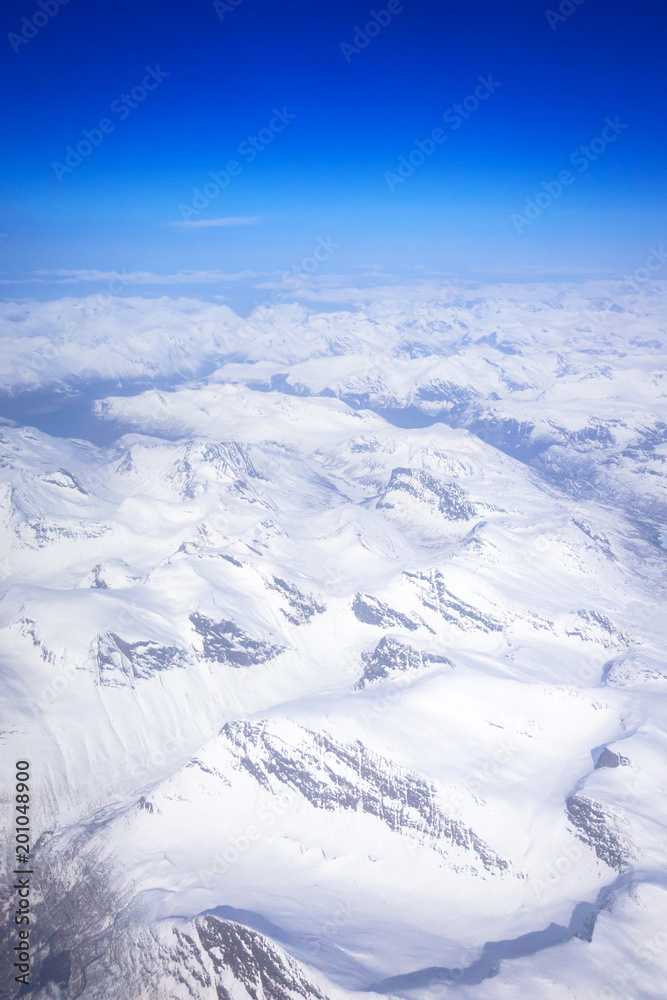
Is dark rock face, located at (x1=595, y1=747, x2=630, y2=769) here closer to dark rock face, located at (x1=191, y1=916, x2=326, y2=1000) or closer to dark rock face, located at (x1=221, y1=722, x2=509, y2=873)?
dark rock face, located at (x1=221, y1=722, x2=509, y2=873)

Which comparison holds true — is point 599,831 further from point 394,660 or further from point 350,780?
point 394,660

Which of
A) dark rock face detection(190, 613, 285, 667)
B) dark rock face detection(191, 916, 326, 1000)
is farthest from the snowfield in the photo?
dark rock face detection(190, 613, 285, 667)

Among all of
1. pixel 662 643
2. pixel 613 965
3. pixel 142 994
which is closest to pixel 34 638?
pixel 142 994

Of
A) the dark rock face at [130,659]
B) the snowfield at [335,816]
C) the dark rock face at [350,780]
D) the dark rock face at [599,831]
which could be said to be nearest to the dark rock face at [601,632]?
the snowfield at [335,816]

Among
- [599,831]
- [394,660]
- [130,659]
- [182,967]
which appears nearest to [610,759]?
[599,831]

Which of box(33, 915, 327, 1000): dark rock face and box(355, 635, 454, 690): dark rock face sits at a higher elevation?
box(355, 635, 454, 690): dark rock face

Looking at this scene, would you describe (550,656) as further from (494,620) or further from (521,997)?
(521,997)
